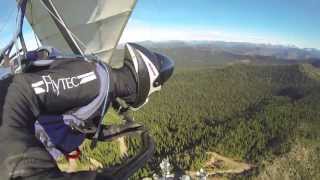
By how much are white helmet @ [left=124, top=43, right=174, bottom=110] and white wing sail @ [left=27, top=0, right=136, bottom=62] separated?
136 centimetres

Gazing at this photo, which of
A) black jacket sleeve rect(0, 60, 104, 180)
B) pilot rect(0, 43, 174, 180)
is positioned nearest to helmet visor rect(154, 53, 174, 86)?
pilot rect(0, 43, 174, 180)

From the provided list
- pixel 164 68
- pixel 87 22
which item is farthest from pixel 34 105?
pixel 87 22

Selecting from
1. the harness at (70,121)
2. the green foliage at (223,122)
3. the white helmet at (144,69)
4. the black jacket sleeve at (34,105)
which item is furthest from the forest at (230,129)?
the black jacket sleeve at (34,105)

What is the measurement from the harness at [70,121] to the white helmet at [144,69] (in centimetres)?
23

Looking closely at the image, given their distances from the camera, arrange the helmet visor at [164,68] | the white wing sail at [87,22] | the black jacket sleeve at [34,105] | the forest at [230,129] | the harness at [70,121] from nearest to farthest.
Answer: the black jacket sleeve at [34,105] → the harness at [70,121] → the helmet visor at [164,68] → the white wing sail at [87,22] → the forest at [230,129]

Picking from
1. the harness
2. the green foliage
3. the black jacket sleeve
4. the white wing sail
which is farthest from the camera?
the green foliage

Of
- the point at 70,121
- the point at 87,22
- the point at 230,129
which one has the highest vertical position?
the point at 87,22

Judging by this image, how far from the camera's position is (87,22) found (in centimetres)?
519

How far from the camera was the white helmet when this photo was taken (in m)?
2.25

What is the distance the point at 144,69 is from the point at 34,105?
71cm

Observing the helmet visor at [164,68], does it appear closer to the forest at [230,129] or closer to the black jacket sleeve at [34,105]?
the black jacket sleeve at [34,105]

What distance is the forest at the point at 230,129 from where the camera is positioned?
9.40m

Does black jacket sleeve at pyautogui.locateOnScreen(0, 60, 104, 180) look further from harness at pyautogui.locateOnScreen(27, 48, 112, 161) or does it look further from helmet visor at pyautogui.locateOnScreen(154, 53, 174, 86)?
helmet visor at pyautogui.locateOnScreen(154, 53, 174, 86)

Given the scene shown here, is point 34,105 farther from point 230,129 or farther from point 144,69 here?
point 230,129
